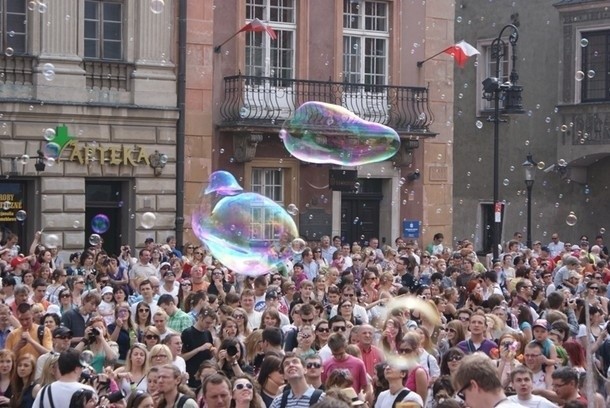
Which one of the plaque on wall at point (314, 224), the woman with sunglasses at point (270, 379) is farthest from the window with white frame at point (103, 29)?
the woman with sunglasses at point (270, 379)

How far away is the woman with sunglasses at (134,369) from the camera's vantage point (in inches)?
439

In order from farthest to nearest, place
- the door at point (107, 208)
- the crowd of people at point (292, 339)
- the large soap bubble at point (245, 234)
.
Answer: the door at point (107, 208) < the large soap bubble at point (245, 234) < the crowd of people at point (292, 339)

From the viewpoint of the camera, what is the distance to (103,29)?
85.7 feet

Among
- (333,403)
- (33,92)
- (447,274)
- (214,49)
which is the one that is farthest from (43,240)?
(333,403)

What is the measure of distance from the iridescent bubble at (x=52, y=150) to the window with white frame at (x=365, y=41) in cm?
703

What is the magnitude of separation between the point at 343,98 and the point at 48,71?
7.02 metres

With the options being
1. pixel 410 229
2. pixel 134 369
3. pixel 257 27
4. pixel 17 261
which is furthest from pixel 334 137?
pixel 410 229

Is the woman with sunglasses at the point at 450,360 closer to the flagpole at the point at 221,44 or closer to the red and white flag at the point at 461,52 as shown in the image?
the flagpole at the point at 221,44

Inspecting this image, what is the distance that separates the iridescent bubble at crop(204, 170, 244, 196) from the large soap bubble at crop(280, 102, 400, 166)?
208 cm

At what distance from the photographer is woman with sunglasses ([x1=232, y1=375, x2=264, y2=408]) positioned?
930 cm

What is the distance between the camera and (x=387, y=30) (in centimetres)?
2995

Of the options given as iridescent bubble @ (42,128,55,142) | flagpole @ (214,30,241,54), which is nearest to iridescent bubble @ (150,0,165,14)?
flagpole @ (214,30,241,54)

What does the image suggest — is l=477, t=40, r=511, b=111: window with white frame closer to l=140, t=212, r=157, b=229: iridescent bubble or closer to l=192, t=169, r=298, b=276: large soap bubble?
l=140, t=212, r=157, b=229: iridescent bubble

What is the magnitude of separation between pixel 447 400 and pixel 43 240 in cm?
1676
